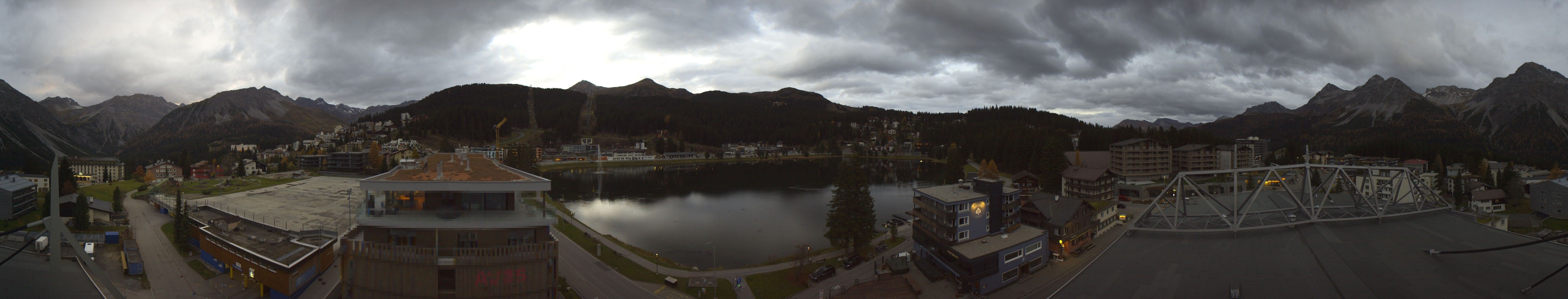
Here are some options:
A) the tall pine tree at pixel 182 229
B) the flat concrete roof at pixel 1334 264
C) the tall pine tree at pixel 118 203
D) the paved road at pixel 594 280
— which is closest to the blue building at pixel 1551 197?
the flat concrete roof at pixel 1334 264

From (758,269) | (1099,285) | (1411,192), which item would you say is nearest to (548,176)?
(758,269)

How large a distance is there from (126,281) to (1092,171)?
37598 millimetres

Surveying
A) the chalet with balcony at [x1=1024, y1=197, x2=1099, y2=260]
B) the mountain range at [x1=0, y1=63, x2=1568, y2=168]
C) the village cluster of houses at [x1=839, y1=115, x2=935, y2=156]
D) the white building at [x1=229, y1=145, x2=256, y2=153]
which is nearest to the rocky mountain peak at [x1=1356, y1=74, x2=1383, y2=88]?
the mountain range at [x1=0, y1=63, x2=1568, y2=168]

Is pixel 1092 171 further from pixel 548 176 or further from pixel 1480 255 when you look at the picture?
pixel 548 176

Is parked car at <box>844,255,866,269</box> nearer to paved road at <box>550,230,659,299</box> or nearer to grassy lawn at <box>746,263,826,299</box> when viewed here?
grassy lawn at <box>746,263,826,299</box>

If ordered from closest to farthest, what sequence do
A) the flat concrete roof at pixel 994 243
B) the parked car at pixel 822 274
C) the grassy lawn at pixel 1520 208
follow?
the flat concrete roof at pixel 994 243 → the parked car at pixel 822 274 → the grassy lawn at pixel 1520 208

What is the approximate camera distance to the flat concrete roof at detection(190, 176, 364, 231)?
688 inches

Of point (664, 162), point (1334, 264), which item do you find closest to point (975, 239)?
point (1334, 264)

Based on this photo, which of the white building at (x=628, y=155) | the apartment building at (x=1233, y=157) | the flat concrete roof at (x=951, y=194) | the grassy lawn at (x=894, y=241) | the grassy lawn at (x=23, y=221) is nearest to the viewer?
the grassy lawn at (x=23, y=221)

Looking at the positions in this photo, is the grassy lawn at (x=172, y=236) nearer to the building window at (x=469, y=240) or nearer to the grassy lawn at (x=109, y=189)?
the grassy lawn at (x=109, y=189)

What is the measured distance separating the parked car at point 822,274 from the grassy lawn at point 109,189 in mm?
23035

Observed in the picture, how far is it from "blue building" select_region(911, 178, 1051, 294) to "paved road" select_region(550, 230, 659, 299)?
25.8 ft

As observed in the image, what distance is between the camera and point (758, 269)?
50.2 ft

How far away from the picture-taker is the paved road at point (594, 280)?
42.2ft
